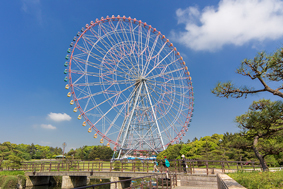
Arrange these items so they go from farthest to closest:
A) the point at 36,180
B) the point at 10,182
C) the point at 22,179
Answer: the point at 36,180
the point at 22,179
the point at 10,182

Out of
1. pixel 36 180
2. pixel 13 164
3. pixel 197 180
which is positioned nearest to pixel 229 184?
pixel 197 180

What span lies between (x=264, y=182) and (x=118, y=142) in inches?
843

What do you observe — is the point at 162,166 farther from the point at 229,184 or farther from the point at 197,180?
the point at 229,184

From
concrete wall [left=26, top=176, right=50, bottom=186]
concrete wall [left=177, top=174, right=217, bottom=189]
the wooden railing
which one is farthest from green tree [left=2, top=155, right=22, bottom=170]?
concrete wall [left=177, top=174, right=217, bottom=189]

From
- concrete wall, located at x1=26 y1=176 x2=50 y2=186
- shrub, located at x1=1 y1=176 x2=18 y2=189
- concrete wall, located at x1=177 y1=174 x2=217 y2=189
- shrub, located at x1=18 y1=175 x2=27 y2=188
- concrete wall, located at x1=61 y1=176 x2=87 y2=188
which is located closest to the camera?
concrete wall, located at x1=177 y1=174 x2=217 y2=189

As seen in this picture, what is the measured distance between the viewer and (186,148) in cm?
4222

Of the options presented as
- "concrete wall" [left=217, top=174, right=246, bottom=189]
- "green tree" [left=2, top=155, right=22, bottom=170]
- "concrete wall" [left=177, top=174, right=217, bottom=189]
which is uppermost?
"concrete wall" [left=217, top=174, right=246, bottom=189]

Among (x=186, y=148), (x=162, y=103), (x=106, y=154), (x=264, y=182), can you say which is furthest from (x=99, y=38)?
(x=106, y=154)

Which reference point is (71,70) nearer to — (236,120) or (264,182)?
(236,120)

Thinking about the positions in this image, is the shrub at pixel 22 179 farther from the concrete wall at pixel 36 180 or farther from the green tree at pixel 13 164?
the green tree at pixel 13 164

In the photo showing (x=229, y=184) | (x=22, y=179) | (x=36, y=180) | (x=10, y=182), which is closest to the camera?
(x=229, y=184)

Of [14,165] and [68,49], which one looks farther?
[14,165]

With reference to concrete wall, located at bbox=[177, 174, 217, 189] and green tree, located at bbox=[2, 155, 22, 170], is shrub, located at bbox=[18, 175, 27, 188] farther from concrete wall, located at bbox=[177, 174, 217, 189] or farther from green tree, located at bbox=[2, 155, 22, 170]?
concrete wall, located at bbox=[177, 174, 217, 189]

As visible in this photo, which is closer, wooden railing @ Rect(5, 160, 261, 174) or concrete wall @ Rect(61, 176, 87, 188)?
wooden railing @ Rect(5, 160, 261, 174)
